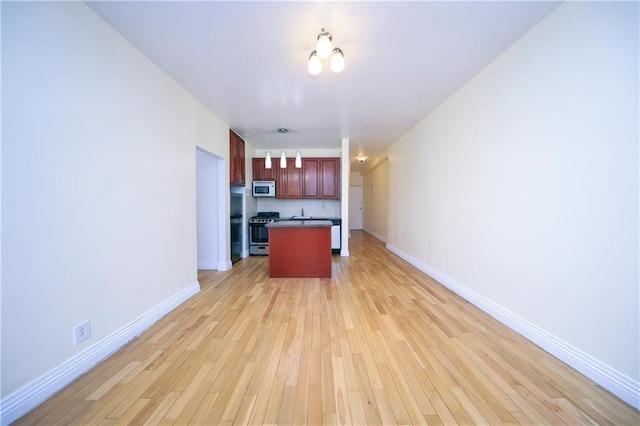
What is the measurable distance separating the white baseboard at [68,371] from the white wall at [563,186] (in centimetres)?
329

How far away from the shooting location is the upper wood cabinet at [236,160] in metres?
4.33

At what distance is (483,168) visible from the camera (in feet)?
8.32

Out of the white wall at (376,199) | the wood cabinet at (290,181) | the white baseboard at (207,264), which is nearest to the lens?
the white baseboard at (207,264)

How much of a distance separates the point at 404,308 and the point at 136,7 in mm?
3420

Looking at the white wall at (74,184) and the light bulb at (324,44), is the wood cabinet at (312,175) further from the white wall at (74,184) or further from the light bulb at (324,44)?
the light bulb at (324,44)

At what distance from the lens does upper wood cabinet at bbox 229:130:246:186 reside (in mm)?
4332

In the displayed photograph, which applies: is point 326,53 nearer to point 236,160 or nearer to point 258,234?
point 236,160

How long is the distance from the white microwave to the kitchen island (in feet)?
6.54

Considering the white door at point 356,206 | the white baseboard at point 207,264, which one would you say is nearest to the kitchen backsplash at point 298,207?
the white baseboard at point 207,264

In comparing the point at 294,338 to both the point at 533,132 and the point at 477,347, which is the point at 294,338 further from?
the point at 533,132

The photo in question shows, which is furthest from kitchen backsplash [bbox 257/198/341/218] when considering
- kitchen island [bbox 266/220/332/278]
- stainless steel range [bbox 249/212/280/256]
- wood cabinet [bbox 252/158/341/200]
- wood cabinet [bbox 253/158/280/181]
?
kitchen island [bbox 266/220/332/278]

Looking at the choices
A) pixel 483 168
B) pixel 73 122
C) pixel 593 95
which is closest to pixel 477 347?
pixel 483 168

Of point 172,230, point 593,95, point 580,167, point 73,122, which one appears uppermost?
point 593,95

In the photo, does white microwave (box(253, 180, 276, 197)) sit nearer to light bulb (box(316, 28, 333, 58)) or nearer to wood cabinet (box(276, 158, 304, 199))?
wood cabinet (box(276, 158, 304, 199))
